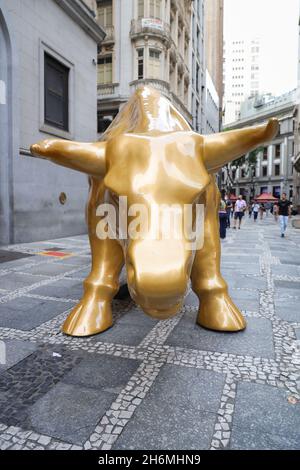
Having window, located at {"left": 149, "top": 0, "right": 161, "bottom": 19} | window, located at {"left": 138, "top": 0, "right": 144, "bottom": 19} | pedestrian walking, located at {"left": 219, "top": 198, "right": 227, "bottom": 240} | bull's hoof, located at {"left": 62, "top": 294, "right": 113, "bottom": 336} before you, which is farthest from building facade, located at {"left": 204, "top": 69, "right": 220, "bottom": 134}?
bull's hoof, located at {"left": 62, "top": 294, "right": 113, "bottom": 336}

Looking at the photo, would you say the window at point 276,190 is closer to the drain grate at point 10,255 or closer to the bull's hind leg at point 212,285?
the drain grate at point 10,255

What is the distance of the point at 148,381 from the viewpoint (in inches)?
94.7

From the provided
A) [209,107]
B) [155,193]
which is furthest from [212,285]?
[209,107]

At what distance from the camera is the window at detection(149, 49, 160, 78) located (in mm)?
26719

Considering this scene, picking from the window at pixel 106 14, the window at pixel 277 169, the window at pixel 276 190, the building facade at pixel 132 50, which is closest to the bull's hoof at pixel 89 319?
the building facade at pixel 132 50

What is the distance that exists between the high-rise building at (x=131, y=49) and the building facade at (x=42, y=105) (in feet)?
44.5

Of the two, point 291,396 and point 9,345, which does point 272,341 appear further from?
point 9,345

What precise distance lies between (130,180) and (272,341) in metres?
2.07

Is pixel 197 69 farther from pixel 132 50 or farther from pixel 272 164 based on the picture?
pixel 272 164

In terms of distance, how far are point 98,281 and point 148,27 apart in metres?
27.9

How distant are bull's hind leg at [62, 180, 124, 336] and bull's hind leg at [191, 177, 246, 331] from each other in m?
0.81

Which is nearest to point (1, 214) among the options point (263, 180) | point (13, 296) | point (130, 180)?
point (13, 296)

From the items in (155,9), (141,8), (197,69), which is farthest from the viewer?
(197,69)

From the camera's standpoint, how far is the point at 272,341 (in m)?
3.16
